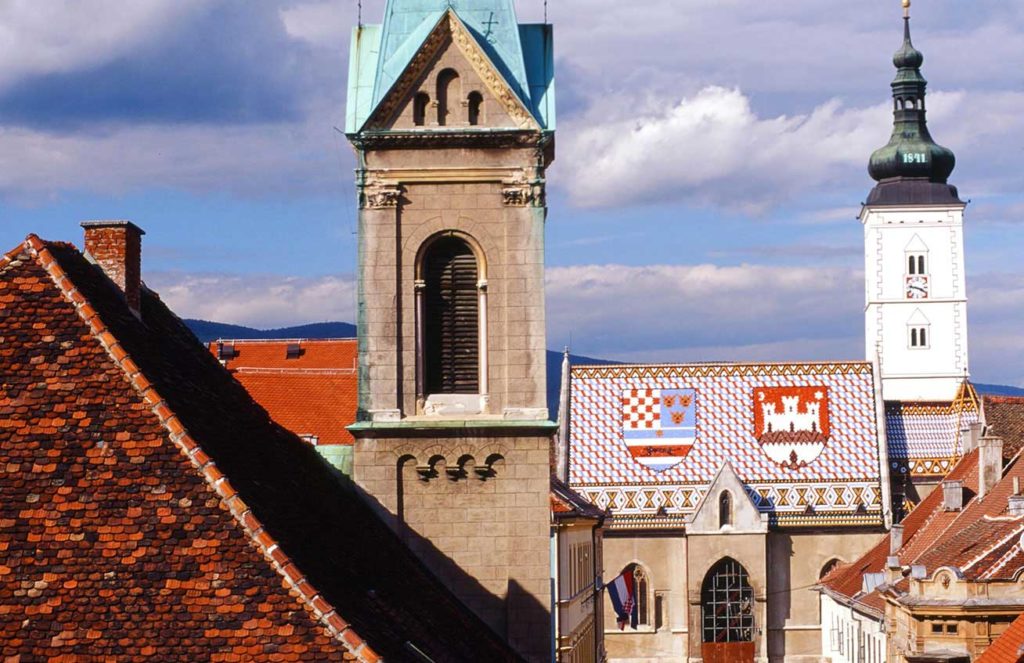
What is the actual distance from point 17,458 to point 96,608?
70.6 inches

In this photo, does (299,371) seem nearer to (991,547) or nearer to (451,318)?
(991,547)

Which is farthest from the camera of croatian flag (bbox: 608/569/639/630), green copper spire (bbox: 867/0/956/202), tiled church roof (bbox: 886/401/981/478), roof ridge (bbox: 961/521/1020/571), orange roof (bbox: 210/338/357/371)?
green copper spire (bbox: 867/0/956/202)

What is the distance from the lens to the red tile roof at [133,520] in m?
15.8

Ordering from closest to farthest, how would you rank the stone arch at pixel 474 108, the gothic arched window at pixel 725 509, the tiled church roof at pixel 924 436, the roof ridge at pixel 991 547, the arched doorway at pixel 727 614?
the stone arch at pixel 474 108, the roof ridge at pixel 991 547, the arched doorway at pixel 727 614, the gothic arched window at pixel 725 509, the tiled church roof at pixel 924 436

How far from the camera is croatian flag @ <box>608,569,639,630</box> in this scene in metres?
72.1

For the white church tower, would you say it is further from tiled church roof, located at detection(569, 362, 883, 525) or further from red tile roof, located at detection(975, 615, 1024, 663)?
red tile roof, located at detection(975, 615, 1024, 663)

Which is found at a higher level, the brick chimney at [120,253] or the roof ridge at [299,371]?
the roof ridge at [299,371]

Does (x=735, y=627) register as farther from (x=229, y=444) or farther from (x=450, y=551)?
(x=229, y=444)

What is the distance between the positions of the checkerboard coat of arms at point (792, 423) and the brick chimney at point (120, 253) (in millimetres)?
60167

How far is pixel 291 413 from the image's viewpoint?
53500 mm

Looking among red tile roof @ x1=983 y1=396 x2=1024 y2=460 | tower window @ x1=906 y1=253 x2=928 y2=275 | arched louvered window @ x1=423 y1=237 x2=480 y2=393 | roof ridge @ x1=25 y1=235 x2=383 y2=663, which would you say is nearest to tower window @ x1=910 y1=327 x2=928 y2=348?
tower window @ x1=906 y1=253 x2=928 y2=275

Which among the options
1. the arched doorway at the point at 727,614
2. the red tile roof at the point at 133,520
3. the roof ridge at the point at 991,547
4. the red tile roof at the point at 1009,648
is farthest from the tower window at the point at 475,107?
the arched doorway at the point at 727,614

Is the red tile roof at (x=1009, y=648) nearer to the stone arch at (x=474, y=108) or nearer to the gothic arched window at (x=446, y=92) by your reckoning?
the stone arch at (x=474, y=108)

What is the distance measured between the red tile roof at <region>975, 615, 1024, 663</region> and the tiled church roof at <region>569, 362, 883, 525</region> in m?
40.4
